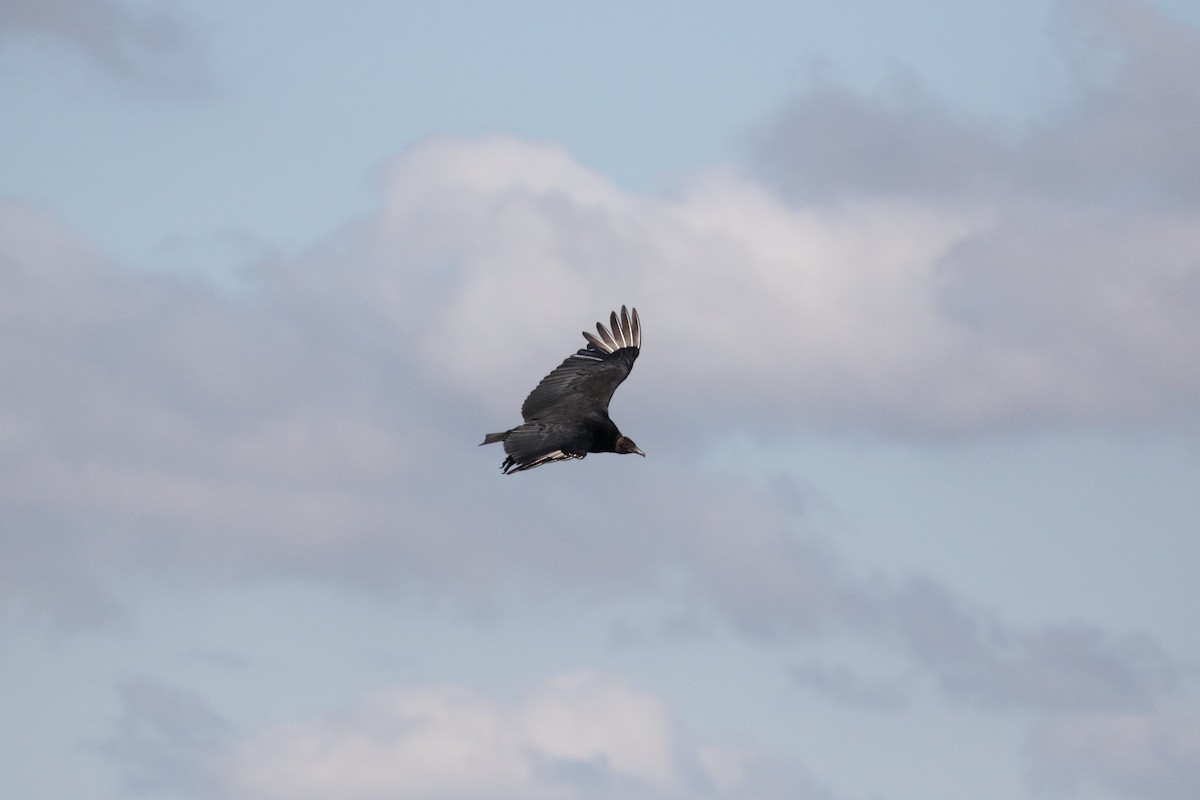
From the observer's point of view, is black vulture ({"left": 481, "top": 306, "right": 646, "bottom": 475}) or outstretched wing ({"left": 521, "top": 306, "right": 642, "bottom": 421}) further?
outstretched wing ({"left": 521, "top": 306, "right": 642, "bottom": 421})

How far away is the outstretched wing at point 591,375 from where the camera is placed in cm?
4059

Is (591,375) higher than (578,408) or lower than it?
higher

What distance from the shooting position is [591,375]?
138ft

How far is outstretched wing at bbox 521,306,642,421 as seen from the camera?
40594 mm

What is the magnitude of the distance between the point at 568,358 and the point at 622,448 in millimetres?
2666

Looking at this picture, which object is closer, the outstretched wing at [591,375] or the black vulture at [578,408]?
the black vulture at [578,408]

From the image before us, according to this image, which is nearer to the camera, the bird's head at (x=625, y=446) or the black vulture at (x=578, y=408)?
the black vulture at (x=578, y=408)

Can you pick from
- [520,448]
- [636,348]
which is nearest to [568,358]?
[636,348]

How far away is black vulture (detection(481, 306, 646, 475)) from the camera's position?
38.0 metres

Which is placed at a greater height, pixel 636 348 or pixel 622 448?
pixel 636 348

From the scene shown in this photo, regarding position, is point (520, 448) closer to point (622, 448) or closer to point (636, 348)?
point (622, 448)

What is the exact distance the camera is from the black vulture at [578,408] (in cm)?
3797

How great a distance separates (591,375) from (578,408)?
165cm

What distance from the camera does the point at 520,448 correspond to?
124 ft
